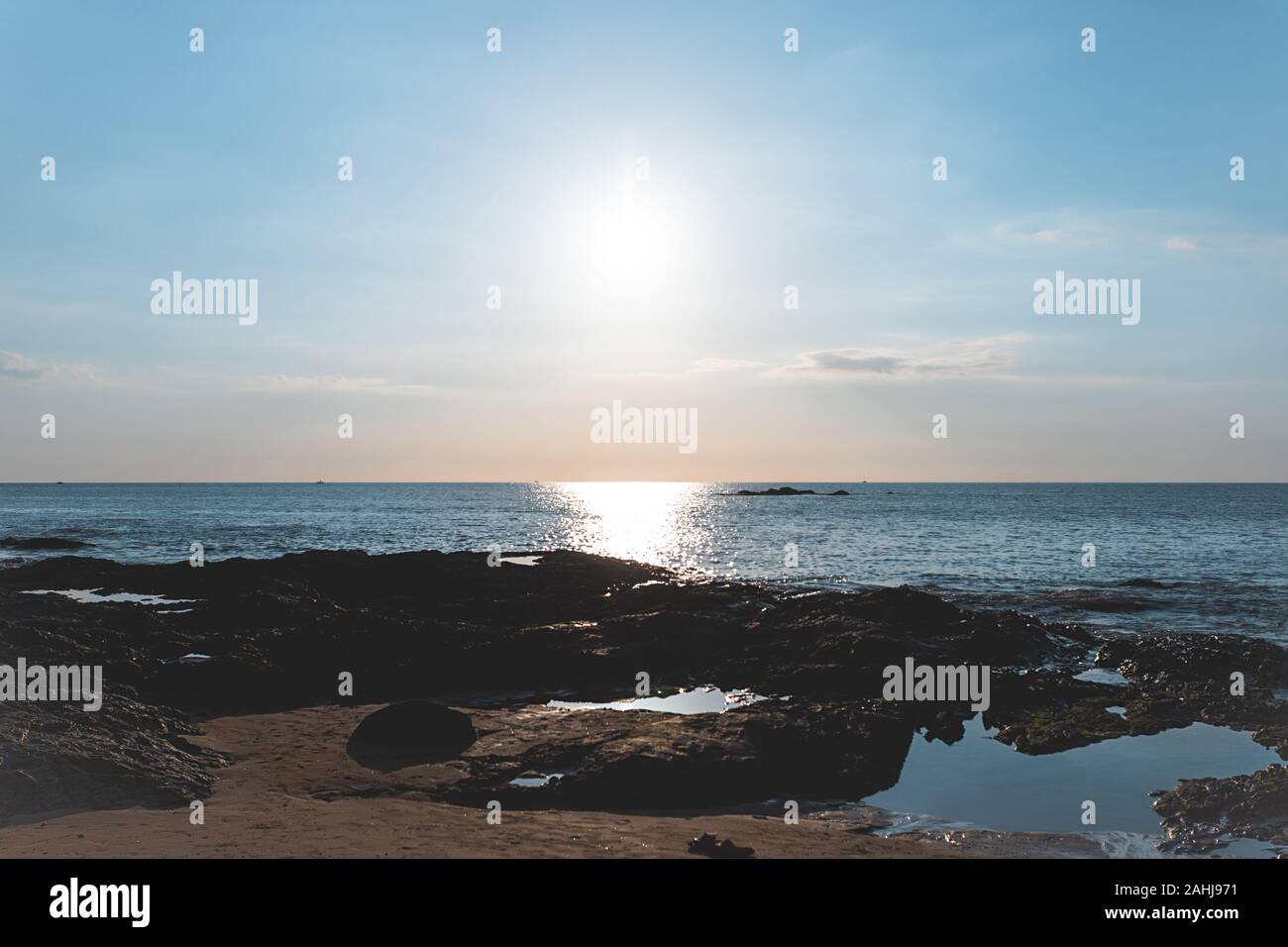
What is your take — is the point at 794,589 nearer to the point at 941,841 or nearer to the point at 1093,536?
the point at 941,841

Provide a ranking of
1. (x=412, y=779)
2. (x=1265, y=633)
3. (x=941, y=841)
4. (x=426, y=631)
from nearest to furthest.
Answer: (x=941, y=841), (x=412, y=779), (x=426, y=631), (x=1265, y=633)

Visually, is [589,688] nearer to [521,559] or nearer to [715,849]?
[715,849]

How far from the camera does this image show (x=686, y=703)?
20844 mm

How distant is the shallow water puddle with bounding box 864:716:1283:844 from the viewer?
1353cm

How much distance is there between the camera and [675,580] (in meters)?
40.4

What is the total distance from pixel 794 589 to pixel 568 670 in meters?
19.8

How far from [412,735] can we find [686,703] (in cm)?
696

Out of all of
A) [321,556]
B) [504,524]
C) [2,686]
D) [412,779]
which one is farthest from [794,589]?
[504,524]

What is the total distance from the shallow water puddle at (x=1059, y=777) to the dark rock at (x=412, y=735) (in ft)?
25.6

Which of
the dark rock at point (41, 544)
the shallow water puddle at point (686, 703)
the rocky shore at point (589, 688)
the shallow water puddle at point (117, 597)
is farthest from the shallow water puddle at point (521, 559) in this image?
the dark rock at point (41, 544)

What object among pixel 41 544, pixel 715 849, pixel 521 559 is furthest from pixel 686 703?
pixel 41 544

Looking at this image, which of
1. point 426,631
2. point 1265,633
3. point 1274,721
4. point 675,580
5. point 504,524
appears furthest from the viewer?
point 504,524

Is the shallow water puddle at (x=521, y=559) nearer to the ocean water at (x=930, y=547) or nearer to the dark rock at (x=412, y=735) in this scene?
the ocean water at (x=930, y=547)
